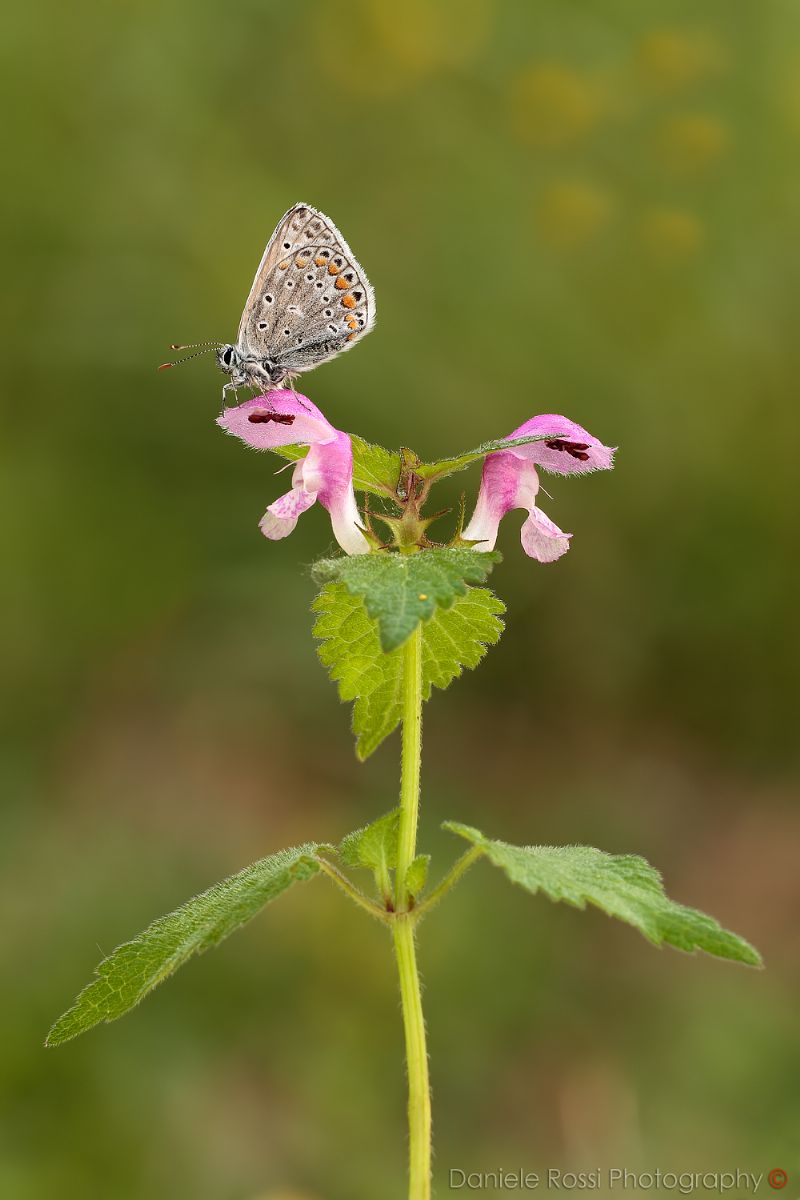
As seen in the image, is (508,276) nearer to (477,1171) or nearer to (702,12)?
(702,12)

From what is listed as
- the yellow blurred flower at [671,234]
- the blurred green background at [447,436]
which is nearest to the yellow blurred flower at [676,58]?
the blurred green background at [447,436]

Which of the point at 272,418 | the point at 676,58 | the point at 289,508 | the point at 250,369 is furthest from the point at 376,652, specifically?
the point at 676,58

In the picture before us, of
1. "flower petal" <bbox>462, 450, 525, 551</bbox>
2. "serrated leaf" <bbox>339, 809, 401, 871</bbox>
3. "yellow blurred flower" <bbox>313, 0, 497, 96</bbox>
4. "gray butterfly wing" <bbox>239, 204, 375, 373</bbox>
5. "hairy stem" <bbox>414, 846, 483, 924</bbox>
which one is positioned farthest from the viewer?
"yellow blurred flower" <bbox>313, 0, 497, 96</bbox>

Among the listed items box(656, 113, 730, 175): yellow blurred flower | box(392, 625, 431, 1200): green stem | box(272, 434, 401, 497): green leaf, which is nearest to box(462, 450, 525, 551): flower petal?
box(272, 434, 401, 497): green leaf

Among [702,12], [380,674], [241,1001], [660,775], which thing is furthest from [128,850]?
[702,12]

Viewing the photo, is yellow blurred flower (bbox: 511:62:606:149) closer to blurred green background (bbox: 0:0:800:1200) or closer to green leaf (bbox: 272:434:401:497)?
blurred green background (bbox: 0:0:800:1200)

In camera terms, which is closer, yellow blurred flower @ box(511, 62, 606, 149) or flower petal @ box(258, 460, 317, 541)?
flower petal @ box(258, 460, 317, 541)

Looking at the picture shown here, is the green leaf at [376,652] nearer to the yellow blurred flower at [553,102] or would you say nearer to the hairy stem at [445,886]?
the hairy stem at [445,886]
